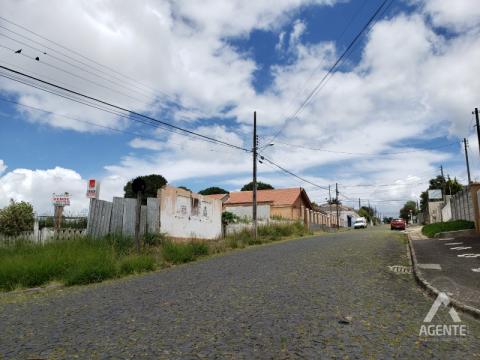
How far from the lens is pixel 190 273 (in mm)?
11406

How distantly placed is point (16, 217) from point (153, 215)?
8.25 meters

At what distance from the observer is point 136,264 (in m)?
A: 12.4

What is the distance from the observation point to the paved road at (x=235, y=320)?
4.57m

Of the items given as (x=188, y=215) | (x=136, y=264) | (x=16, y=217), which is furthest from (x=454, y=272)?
(x=16, y=217)

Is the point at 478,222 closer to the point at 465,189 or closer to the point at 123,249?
the point at 465,189

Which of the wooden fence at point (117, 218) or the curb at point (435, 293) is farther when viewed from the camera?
the wooden fence at point (117, 218)

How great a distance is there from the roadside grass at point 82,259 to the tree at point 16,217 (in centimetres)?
833

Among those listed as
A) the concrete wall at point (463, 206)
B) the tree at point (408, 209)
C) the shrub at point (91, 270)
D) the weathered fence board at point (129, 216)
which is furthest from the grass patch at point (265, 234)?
the tree at point (408, 209)

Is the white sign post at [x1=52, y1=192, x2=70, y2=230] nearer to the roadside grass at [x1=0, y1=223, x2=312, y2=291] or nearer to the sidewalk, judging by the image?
the roadside grass at [x1=0, y1=223, x2=312, y2=291]

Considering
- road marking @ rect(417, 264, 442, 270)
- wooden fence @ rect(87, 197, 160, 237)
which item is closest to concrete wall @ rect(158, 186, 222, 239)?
wooden fence @ rect(87, 197, 160, 237)

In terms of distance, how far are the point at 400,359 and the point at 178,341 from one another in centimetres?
267

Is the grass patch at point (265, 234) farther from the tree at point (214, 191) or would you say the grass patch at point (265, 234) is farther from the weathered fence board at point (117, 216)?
the tree at point (214, 191)

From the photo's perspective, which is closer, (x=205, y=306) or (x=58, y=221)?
(x=205, y=306)

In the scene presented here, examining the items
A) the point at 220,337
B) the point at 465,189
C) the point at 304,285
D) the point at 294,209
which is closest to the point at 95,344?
the point at 220,337
